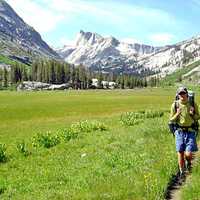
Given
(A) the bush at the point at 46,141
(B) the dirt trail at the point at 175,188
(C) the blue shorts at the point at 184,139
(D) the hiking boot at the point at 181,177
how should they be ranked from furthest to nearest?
1. (A) the bush at the point at 46,141
2. (C) the blue shorts at the point at 184,139
3. (D) the hiking boot at the point at 181,177
4. (B) the dirt trail at the point at 175,188

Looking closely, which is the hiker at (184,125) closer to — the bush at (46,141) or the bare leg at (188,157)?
the bare leg at (188,157)

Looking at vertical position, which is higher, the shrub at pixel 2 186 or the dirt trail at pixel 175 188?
the dirt trail at pixel 175 188

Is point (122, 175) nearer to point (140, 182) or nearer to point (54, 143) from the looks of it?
point (140, 182)

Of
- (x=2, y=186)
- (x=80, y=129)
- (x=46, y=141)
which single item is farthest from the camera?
(x=80, y=129)

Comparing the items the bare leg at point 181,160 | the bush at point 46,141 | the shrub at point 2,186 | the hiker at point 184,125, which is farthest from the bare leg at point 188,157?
the bush at point 46,141

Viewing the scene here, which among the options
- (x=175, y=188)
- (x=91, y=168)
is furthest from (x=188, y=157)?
(x=91, y=168)

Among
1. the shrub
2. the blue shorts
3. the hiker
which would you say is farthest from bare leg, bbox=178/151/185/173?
the shrub

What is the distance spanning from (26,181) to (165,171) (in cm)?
546

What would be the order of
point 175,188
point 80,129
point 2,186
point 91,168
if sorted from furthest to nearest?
point 80,129, point 91,168, point 2,186, point 175,188

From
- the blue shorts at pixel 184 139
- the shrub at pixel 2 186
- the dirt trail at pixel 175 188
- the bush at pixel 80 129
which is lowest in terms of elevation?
the bush at pixel 80 129

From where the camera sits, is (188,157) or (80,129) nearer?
(188,157)

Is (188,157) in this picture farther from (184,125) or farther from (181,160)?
(184,125)

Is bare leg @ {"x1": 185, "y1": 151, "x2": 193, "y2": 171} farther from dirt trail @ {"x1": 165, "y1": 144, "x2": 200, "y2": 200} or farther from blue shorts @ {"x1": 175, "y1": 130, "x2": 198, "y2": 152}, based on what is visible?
dirt trail @ {"x1": 165, "y1": 144, "x2": 200, "y2": 200}

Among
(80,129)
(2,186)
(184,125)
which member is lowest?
(80,129)
